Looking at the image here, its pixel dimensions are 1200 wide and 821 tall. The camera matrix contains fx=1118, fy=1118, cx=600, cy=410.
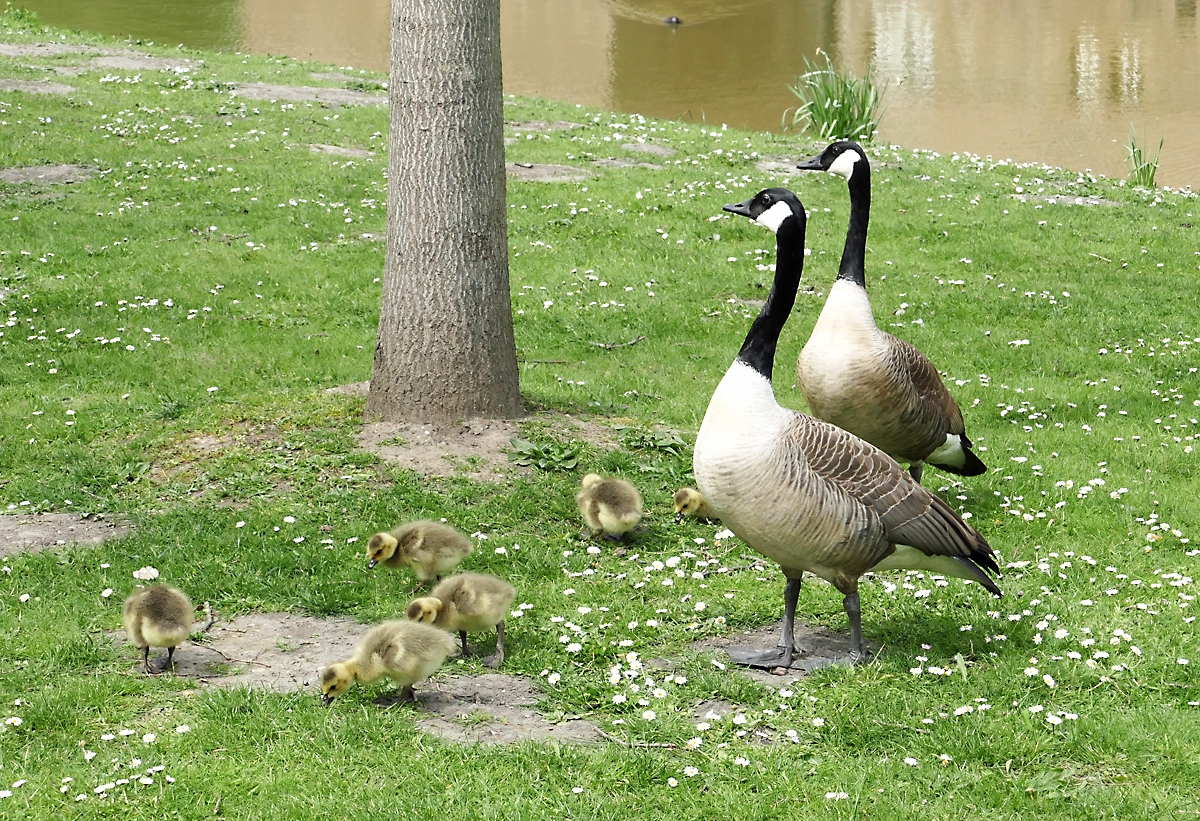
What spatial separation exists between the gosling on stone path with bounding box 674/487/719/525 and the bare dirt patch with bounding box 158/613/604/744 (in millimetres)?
2295

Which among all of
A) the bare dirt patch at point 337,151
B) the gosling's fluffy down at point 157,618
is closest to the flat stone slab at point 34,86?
the bare dirt patch at point 337,151

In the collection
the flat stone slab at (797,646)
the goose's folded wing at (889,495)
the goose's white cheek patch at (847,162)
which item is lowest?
the flat stone slab at (797,646)

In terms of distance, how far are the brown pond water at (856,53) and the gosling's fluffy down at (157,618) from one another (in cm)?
2484

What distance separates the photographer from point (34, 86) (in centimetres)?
2164

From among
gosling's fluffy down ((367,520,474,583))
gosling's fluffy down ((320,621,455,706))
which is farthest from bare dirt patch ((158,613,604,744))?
gosling's fluffy down ((367,520,474,583))

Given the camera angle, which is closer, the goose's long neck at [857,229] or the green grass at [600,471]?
the green grass at [600,471]

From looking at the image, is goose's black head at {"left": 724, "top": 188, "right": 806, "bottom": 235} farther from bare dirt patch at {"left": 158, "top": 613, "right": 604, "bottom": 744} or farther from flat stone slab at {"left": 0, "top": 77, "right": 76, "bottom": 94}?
flat stone slab at {"left": 0, "top": 77, "right": 76, "bottom": 94}

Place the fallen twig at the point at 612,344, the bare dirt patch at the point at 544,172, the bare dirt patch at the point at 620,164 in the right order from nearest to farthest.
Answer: the fallen twig at the point at 612,344 → the bare dirt patch at the point at 544,172 → the bare dirt patch at the point at 620,164

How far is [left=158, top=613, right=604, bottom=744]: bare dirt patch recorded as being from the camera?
5.45 metres

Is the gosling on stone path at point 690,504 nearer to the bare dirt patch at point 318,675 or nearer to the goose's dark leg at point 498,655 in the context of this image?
the goose's dark leg at point 498,655

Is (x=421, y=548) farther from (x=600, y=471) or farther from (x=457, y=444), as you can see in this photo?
(x=600, y=471)

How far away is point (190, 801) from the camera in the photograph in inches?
188

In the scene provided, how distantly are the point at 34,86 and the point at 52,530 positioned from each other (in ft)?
56.9

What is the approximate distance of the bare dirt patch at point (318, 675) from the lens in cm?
545
